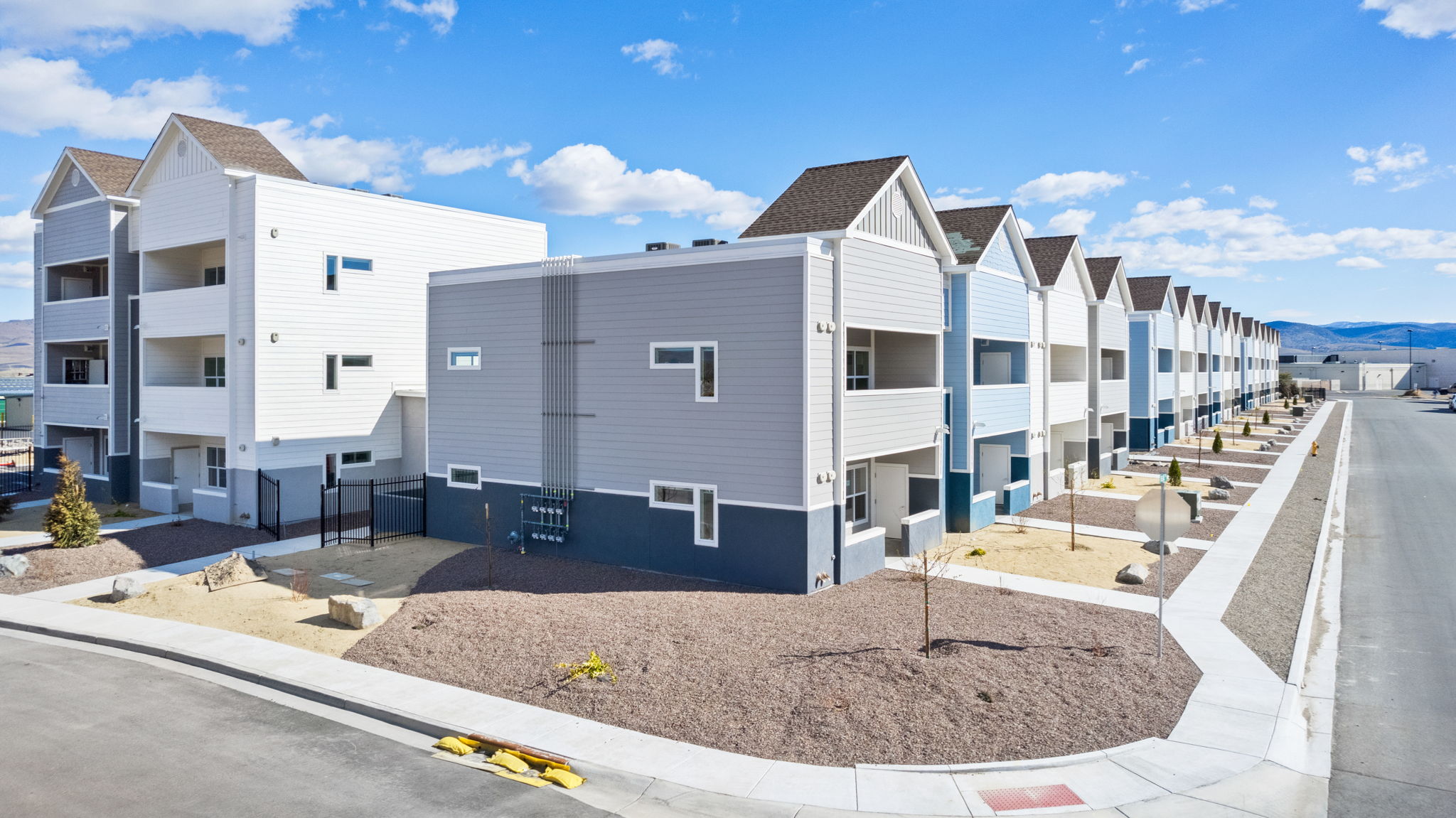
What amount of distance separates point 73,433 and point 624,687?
109ft

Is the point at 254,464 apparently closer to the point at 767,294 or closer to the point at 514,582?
the point at 514,582

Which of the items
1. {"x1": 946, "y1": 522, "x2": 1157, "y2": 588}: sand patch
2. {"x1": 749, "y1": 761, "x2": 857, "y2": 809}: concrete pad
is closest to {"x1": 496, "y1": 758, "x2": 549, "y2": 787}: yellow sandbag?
{"x1": 749, "y1": 761, "x2": 857, "y2": 809}: concrete pad

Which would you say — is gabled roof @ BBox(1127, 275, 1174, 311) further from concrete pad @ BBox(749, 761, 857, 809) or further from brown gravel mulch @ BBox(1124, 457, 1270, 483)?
concrete pad @ BBox(749, 761, 857, 809)

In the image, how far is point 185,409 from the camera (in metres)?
27.2

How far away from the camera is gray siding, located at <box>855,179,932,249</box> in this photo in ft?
65.0

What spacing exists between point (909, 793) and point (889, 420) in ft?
39.0

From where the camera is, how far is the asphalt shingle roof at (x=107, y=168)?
97.0 feet

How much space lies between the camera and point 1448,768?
1000 centimetres

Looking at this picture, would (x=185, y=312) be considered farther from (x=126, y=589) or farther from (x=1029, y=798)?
(x=1029, y=798)

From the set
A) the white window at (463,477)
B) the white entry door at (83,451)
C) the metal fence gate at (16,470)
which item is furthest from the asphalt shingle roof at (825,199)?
the metal fence gate at (16,470)

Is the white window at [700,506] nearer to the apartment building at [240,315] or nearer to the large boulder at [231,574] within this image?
the large boulder at [231,574]

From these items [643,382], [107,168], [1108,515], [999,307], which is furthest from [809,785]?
[107,168]

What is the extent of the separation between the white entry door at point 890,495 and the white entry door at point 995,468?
5485 mm

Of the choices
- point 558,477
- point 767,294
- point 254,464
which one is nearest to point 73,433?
point 254,464
